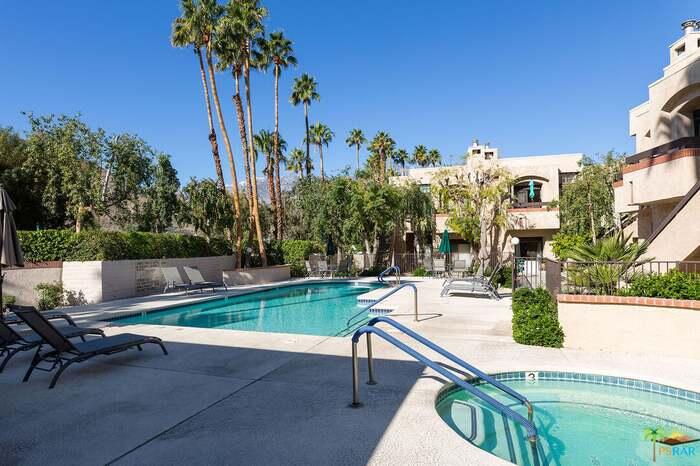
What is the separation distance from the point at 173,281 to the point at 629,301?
618 inches

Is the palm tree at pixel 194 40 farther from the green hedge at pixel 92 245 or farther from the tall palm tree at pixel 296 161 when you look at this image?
the tall palm tree at pixel 296 161

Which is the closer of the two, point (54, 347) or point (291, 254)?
point (54, 347)

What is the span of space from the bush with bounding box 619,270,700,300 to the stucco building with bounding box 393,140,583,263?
61.3 ft

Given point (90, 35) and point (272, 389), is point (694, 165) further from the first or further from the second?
point (90, 35)

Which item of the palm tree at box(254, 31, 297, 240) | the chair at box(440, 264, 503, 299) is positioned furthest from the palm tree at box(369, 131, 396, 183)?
the chair at box(440, 264, 503, 299)

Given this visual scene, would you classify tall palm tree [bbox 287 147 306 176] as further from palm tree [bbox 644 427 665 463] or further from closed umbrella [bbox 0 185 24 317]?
palm tree [bbox 644 427 665 463]

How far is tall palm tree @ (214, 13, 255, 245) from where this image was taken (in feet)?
68.9

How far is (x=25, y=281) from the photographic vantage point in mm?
13031

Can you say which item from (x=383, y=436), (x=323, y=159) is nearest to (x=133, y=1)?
(x=383, y=436)

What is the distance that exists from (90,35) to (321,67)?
17.4 m

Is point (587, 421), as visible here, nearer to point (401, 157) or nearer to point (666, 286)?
point (666, 286)

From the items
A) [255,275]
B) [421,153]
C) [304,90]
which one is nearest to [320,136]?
[304,90]

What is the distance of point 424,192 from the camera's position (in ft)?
88.6

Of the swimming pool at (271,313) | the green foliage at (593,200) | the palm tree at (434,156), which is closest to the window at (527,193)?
→ the green foliage at (593,200)
